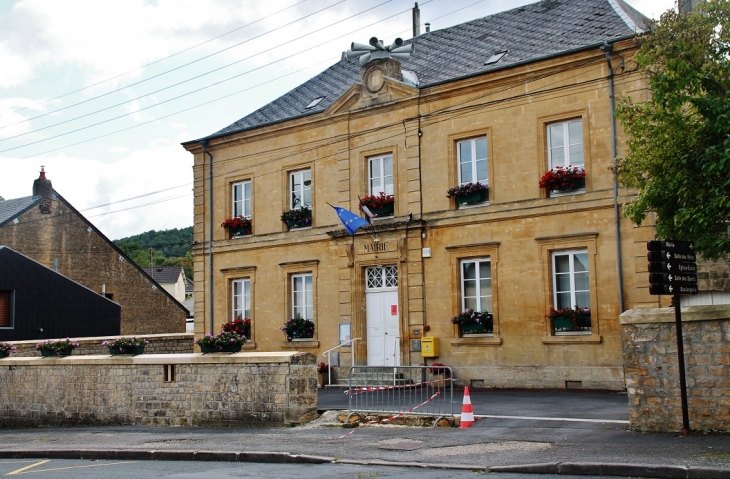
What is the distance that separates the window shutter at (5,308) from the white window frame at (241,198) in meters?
11.8

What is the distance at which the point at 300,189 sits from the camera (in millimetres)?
24516

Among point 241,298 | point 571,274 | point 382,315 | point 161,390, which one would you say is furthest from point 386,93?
point 161,390

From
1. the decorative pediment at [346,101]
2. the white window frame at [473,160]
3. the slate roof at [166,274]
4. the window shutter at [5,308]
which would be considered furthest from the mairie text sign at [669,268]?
the slate roof at [166,274]

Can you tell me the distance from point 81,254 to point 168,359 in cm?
2445

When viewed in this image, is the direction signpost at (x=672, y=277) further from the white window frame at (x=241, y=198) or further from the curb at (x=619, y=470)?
the white window frame at (x=241, y=198)

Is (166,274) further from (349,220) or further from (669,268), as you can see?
(669,268)

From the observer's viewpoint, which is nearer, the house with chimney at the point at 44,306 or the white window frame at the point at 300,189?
the white window frame at the point at 300,189

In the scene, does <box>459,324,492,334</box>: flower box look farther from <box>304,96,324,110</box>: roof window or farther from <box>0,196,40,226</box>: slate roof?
<box>0,196,40,226</box>: slate roof

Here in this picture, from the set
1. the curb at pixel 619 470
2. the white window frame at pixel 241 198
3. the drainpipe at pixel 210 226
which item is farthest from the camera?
the drainpipe at pixel 210 226

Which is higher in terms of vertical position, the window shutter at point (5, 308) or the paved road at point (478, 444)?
the window shutter at point (5, 308)

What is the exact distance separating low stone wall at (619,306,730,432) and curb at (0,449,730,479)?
9.10ft

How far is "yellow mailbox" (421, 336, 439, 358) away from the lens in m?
20.8

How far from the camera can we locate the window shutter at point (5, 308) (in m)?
32.1

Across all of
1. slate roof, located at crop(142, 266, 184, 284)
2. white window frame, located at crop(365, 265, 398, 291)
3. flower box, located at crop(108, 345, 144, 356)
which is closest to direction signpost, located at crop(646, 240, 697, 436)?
white window frame, located at crop(365, 265, 398, 291)
